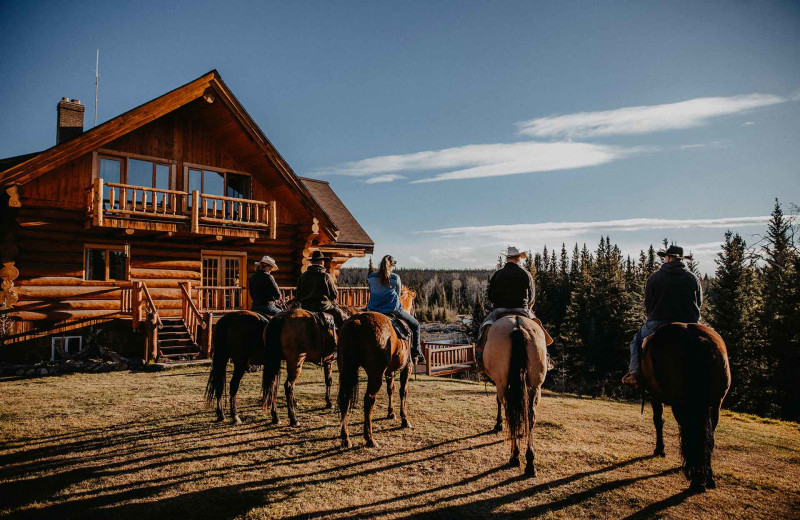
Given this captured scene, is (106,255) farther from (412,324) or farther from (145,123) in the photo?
(412,324)

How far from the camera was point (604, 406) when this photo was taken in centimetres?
→ 1040

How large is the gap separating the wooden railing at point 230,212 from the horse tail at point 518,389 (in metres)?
14.0

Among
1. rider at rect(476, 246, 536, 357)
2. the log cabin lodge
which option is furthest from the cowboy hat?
the log cabin lodge

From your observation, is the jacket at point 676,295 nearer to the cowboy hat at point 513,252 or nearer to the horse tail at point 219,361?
the cowboy hat at point 513,252

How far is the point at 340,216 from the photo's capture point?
79.0 feet

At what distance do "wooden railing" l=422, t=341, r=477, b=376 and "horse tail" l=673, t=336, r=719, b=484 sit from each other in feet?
45.2

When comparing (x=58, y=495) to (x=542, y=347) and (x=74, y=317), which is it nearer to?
(x=542, y=347)

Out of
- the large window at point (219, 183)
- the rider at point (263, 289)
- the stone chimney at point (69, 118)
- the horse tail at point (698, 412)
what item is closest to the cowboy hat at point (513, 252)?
the horse tail at point (698, 412)

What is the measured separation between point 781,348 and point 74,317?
34.1m

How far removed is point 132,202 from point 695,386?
667 inches

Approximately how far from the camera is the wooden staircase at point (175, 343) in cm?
1460

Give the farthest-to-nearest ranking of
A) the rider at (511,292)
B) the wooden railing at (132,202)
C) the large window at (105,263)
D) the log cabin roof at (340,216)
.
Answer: the log cabin roof at (340,216) < the large window at (105,263) < the wooden railing at (132,202) < the rider at (511,292)

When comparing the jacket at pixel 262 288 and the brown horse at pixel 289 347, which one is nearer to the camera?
the brown horse at pixel 289 347

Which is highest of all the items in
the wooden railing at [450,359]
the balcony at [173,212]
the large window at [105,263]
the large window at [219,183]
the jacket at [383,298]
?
the large window at [219,183]
